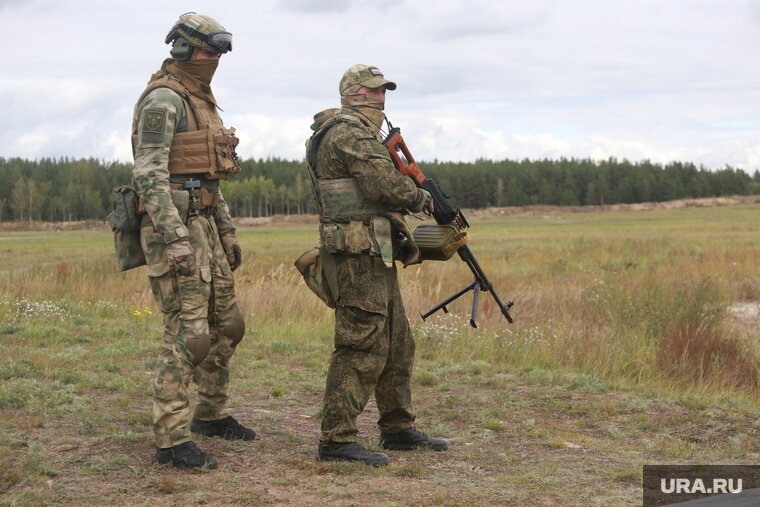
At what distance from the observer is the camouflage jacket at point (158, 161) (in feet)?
16.0

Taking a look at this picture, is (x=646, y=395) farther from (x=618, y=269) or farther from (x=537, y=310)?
(x=618, y=269)

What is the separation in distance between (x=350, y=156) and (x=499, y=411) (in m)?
2.88

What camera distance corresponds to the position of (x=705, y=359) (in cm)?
904

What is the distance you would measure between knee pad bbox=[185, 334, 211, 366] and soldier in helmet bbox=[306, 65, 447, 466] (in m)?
0.78

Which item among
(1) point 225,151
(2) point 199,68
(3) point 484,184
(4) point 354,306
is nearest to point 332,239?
(4) point 354,306

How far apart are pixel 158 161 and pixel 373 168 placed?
4.21 ft

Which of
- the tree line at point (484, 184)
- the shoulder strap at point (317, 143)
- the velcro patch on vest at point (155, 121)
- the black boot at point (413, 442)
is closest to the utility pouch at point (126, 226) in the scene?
the velcro patch on vest at point (155, 121)

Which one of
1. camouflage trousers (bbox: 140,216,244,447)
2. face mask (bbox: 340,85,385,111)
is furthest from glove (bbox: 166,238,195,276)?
face mask (bbox: 340,85,385,111)

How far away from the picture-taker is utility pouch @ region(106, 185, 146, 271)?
5.08m

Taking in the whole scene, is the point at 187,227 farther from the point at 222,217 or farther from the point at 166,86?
the point at 166,86

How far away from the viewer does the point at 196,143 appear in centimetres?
521

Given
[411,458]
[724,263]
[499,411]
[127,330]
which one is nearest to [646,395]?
[499,411]

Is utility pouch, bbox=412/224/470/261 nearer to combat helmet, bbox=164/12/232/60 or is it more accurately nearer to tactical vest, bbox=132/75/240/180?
tactical vest, bbox=132/75/240/180

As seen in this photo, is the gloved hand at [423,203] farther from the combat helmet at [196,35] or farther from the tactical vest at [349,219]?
the combat helmet at [196,35]
